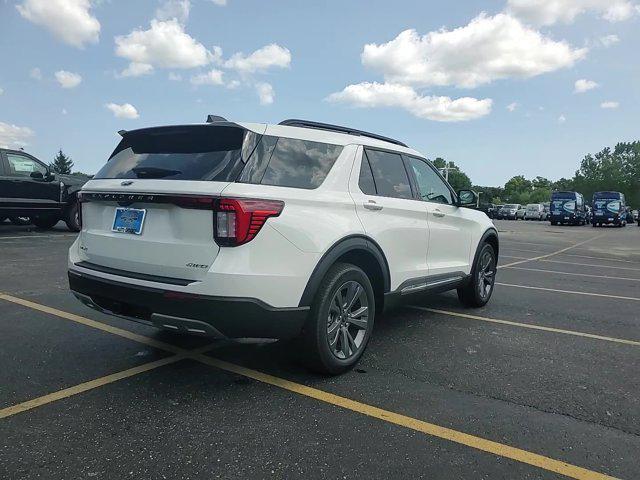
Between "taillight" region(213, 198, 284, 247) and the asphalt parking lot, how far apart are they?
0.71 m

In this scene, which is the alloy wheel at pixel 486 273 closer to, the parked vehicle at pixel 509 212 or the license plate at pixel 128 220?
the license plate at pixel 128 220

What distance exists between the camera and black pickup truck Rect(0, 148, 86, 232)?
11.8 m

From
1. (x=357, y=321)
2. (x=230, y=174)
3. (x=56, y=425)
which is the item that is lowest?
(x=56, y=425)

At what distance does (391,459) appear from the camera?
2574 millimetres

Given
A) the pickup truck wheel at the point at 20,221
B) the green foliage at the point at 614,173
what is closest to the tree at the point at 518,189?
the green foliage at the point at 614,173

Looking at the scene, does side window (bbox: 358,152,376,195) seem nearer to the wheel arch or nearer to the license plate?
the license plate

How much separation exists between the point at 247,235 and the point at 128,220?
907mm

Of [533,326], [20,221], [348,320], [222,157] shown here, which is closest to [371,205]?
[348,320]

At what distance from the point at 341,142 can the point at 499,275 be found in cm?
627

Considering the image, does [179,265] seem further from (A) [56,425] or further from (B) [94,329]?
(B) [94,329]

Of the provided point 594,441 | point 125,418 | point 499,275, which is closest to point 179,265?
point 125,418

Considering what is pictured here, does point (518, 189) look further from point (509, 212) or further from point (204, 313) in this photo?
point (204, 313)

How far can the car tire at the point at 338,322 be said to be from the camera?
3.40 metres

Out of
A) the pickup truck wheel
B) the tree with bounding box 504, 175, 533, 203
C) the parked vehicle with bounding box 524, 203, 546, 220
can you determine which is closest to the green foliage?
the tree with bounding box 504, 175, 533, 203
